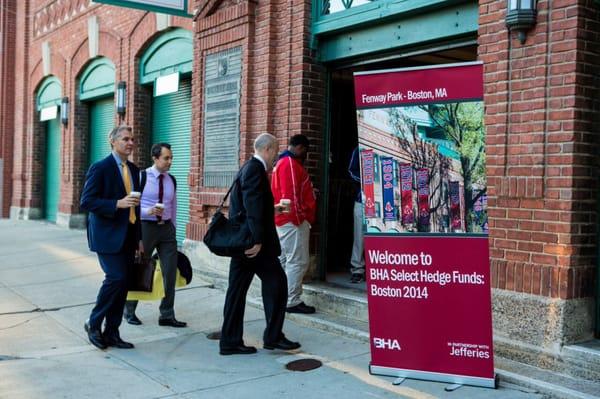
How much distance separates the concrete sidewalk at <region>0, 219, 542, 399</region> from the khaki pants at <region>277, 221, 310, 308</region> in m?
0.39

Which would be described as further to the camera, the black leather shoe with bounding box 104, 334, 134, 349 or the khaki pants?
the khaki pants

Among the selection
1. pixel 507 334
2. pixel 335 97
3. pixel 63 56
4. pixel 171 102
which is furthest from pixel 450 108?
pixel 63 56

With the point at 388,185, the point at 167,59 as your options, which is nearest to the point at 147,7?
the point at 167,59

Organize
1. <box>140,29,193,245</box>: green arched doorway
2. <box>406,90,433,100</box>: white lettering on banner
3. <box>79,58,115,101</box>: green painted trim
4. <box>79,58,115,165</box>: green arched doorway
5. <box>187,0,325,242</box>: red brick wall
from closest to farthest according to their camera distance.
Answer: <box>406,90,433,100</box>: white lettering on banner → <box>187,0,325,242</box>: red brick wall → <box>140,29,193,245</box>: green arched doorway → <box>79,58,115,101</box>: green painted trim → <box>79,58,115,165</box>: green arched doorway

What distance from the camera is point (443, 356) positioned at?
4.67 meters

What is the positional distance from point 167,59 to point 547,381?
8675 mm

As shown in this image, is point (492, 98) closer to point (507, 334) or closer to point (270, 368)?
point (507, 334)

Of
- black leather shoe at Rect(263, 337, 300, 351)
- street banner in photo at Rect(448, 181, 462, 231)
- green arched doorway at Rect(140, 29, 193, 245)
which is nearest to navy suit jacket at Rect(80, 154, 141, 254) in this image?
black leather shoe at Rect(263, 337, 300, 351)

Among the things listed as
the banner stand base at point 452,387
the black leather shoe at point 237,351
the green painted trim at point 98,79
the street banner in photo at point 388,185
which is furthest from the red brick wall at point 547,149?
the green painted trim at point 98,79

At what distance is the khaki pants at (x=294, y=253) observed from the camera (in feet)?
22.0

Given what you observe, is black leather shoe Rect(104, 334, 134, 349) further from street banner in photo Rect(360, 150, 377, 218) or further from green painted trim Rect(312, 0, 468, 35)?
green painted trim Rect(312, 0, 468, 35)

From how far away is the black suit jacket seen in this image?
538 cm

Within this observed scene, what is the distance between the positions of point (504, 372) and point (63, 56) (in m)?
13.8

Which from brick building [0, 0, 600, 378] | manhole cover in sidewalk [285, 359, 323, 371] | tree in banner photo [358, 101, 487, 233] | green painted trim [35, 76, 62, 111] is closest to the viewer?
tree in banner photo [358, 101, 487, 233]
